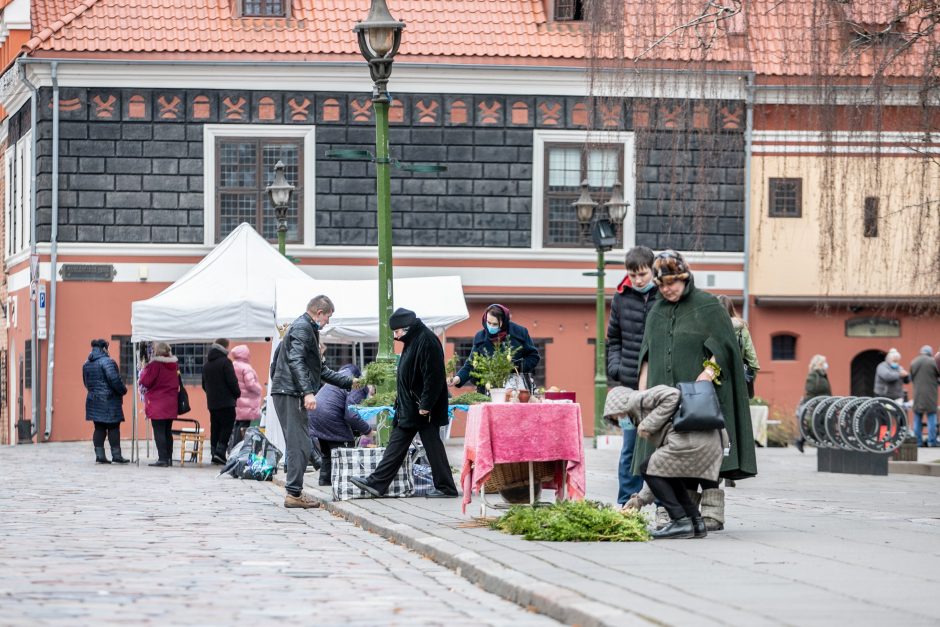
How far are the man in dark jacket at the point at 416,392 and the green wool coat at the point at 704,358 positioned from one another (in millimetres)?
3807

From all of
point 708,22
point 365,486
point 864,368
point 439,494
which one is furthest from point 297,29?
point 365,486

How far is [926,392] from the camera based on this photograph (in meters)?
32.4

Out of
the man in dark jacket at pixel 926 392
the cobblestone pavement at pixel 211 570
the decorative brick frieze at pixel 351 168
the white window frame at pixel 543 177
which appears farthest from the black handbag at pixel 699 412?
the white window frame at pixel 543 177

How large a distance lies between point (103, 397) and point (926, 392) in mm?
15213

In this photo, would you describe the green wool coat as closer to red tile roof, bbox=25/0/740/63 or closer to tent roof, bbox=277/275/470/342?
tent roof, bbox=277/275/470/342

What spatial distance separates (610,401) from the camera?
38.9 feet

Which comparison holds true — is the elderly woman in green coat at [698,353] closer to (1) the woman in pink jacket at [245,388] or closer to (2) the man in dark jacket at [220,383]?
(2) the man in dark jacket at [220,383]

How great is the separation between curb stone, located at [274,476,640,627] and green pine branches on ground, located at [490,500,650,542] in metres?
0.59

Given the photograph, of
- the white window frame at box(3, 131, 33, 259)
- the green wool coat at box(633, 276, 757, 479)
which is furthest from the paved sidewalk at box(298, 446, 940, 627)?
the white window frame at box(3, 131, 33, 259)

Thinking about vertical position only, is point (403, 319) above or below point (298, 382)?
above

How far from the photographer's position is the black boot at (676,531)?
37.5ft

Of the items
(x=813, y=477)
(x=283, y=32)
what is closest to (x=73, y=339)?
(x=283, y=32)

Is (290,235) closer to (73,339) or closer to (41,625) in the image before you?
(73,339)

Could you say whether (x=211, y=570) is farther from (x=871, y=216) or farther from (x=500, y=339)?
(x=871, y=216)
